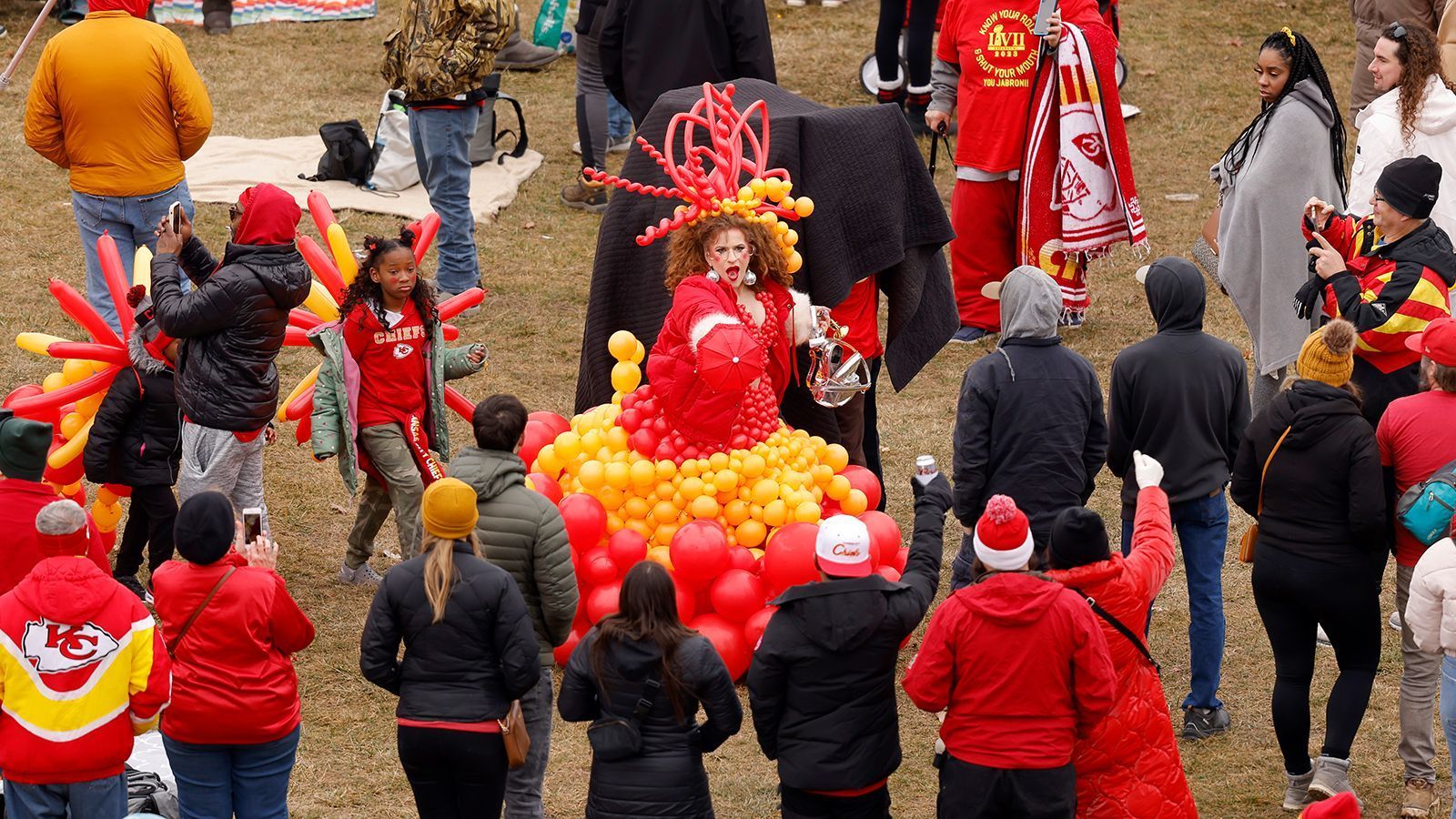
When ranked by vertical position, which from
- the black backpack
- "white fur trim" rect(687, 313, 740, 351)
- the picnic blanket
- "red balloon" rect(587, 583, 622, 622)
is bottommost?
the picnic blanket

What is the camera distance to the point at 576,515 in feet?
20.6

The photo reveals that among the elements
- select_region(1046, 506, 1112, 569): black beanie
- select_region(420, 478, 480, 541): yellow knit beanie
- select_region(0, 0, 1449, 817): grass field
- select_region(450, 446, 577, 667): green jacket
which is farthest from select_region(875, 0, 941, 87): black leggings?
select_region(420, 478, 480, 541): yellow knit beanie

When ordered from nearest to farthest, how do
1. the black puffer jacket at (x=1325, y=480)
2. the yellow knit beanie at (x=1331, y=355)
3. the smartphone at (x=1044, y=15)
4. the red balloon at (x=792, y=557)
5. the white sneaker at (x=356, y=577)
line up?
the black puffer jacket at (x=1325, y=480), the yellow knit beanie at (x=1331, y=355), the red balloon at (x=792, y=557), the white sneaker at (x=356, y=577), the smartphone at (x=1044, y=15)

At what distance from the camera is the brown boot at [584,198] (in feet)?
37.2

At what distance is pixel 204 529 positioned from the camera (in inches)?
186

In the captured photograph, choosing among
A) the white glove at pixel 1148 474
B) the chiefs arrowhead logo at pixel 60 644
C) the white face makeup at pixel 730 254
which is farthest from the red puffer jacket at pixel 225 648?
the white glove at pixel 1148 474

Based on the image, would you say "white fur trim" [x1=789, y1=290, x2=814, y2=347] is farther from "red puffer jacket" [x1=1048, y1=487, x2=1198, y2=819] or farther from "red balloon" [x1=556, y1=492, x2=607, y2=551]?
"red puffer jacket" [x1=1048, y1=487, x2=1198, y2=819]

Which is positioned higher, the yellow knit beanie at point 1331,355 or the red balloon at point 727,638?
the yellow knit beanie at point 1331,355

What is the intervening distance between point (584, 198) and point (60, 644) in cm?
711

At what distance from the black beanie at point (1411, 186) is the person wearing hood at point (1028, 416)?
58.0 inches

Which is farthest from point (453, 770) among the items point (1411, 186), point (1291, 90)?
point (1291, 90)

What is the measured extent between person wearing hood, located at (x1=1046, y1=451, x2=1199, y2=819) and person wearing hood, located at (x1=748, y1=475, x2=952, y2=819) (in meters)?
0.45

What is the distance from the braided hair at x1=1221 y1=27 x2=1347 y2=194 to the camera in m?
7.65

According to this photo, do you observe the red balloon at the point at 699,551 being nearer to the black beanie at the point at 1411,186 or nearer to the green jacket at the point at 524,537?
the green jacket at the point at 524,537
